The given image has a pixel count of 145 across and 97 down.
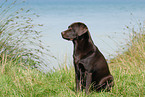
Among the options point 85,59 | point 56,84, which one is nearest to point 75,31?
point 85,59

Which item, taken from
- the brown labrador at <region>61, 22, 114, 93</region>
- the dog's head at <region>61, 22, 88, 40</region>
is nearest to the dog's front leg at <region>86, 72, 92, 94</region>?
the brown labrador at <region>61, 22, 114, 93</region>

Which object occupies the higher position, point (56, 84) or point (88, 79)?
point (88, 79)

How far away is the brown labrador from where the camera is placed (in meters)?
3.15

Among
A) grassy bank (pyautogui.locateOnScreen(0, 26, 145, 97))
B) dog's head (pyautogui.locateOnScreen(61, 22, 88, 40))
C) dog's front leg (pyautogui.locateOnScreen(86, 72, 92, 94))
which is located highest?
dog's head (pyautogui.locateOnScreen(61, 22, 88, 40))

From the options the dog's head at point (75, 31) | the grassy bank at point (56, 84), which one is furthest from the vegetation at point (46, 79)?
the dog's head at point (75, 31)

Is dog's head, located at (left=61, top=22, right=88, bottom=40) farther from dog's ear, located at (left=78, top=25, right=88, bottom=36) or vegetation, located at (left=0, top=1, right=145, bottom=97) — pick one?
vegetation, located at (left=0, top=1, right=145, bottom=97)

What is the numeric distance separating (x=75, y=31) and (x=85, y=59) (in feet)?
1.40

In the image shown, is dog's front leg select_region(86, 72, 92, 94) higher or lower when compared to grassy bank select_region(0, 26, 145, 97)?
higher

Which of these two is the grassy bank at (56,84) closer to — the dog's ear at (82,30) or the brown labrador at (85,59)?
the brown labrador at (85,59)

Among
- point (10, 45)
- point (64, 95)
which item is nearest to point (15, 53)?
point (10, 45)

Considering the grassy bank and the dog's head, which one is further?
the grassy bank

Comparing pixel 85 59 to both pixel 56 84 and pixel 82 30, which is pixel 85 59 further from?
pixel 56 84

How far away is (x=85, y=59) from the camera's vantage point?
317 centimetres

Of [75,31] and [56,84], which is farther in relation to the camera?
[56,84]
